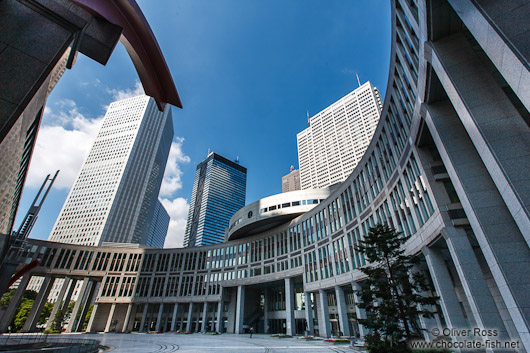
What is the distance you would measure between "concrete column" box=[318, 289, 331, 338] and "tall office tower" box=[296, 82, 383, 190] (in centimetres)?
9023

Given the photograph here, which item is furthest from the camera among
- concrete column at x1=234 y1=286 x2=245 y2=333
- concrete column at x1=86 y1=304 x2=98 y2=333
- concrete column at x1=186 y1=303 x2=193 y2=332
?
concrete column at x1=186 y1=303 x2=193 y2=332

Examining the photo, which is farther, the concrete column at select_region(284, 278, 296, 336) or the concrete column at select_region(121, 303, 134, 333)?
the concrete column at select_region(121, 303, 134, 333)

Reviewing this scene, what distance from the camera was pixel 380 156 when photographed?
101ft

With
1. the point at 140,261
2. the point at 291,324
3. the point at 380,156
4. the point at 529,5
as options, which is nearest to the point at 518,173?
the point at 529,5

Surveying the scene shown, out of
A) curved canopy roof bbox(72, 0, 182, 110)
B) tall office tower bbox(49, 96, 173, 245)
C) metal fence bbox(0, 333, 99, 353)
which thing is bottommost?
metal fence bbox(0, 333, 99, 353)

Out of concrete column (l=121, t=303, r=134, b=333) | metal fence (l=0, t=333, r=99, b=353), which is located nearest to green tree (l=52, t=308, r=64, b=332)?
concrete column (l=121, t=303, r=134, b=333)

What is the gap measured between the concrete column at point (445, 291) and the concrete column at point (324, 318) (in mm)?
22796

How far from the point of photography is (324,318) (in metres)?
38.7

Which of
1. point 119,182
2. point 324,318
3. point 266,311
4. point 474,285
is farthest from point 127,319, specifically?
point 119,182

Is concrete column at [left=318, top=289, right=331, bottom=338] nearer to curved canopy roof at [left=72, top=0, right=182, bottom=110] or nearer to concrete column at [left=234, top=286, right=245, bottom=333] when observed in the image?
concrete column at [left=234, top=286, right=245, bottom=333]

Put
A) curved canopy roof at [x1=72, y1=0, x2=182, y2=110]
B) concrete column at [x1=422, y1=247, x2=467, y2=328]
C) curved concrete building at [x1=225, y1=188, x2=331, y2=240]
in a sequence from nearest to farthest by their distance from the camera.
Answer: curved canopy roof at [x1=72, y1=0, x2=182, y2=110]
concrete column at [x1=422, y1=247, x2=467, y2=328]
curved concrete building at [x1=225, y1=188, x2=331, y2=240]

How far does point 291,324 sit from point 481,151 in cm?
4335

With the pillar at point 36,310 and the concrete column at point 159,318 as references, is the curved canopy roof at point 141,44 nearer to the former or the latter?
the concrete column at point 159,318

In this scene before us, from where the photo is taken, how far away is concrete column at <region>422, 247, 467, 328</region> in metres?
17.7
